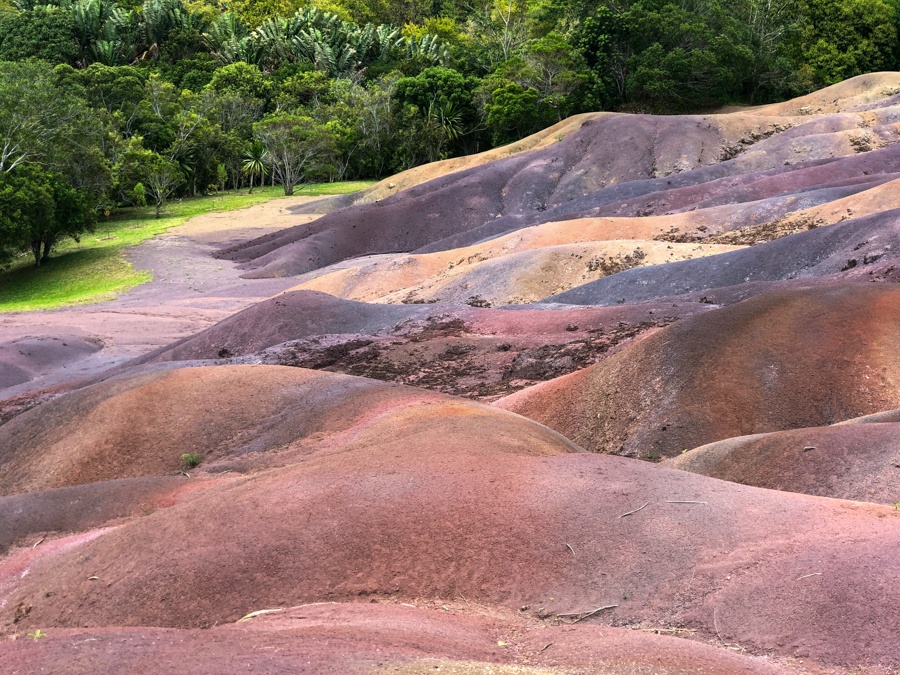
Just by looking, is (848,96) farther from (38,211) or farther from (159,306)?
(38,211)

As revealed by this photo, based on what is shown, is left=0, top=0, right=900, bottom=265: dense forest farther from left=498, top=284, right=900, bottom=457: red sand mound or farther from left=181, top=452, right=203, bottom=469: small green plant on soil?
left=498, top=284, right=900, bottom=457: red sand mound

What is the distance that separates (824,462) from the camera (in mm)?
9602

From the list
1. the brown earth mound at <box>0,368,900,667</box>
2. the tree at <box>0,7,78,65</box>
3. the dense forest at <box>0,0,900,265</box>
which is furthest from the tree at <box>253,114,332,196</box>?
the brown earth mound at <box>0,368,900,667</box>

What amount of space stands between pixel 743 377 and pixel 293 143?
160ft

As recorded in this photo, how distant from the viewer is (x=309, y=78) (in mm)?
68875

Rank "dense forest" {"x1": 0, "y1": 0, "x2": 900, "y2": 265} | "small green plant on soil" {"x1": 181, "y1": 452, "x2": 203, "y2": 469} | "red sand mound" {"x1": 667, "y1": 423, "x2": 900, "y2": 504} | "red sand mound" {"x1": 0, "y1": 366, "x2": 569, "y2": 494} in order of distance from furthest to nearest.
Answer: "dense forest" {"x1": 0, "y1": 0, "x2": 900, "y2": 265} < "red sand mound" {"x1": 0, "y1": 366, "x2": 569, "y2": 494} < "small green plant on soil" {"x1": 181, "y1": 452, "x2": 203, "y2": 469} < "red sand mound" {"x1": 667, "y1": 423, "x2": 900, "y2": 504}

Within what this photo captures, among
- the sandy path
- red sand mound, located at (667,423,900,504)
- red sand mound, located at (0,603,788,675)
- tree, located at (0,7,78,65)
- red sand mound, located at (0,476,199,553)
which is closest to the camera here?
red sand mound, located at (0,603,788,675)

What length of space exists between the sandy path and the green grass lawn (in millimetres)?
978

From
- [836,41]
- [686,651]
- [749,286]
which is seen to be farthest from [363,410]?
[836,41]

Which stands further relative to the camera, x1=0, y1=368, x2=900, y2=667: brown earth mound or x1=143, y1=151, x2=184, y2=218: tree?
x1=143, y1=151, x2=184, y2=218: tree

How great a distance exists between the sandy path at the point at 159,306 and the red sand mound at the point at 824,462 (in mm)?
18836

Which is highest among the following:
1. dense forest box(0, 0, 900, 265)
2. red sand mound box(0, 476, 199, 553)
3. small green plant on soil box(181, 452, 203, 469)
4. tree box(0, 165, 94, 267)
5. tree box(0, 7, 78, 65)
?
tree box(0, 7, 78, 65)

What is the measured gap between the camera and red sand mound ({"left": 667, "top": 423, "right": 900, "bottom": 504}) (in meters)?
9.02

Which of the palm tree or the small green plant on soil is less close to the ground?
the palm tree
